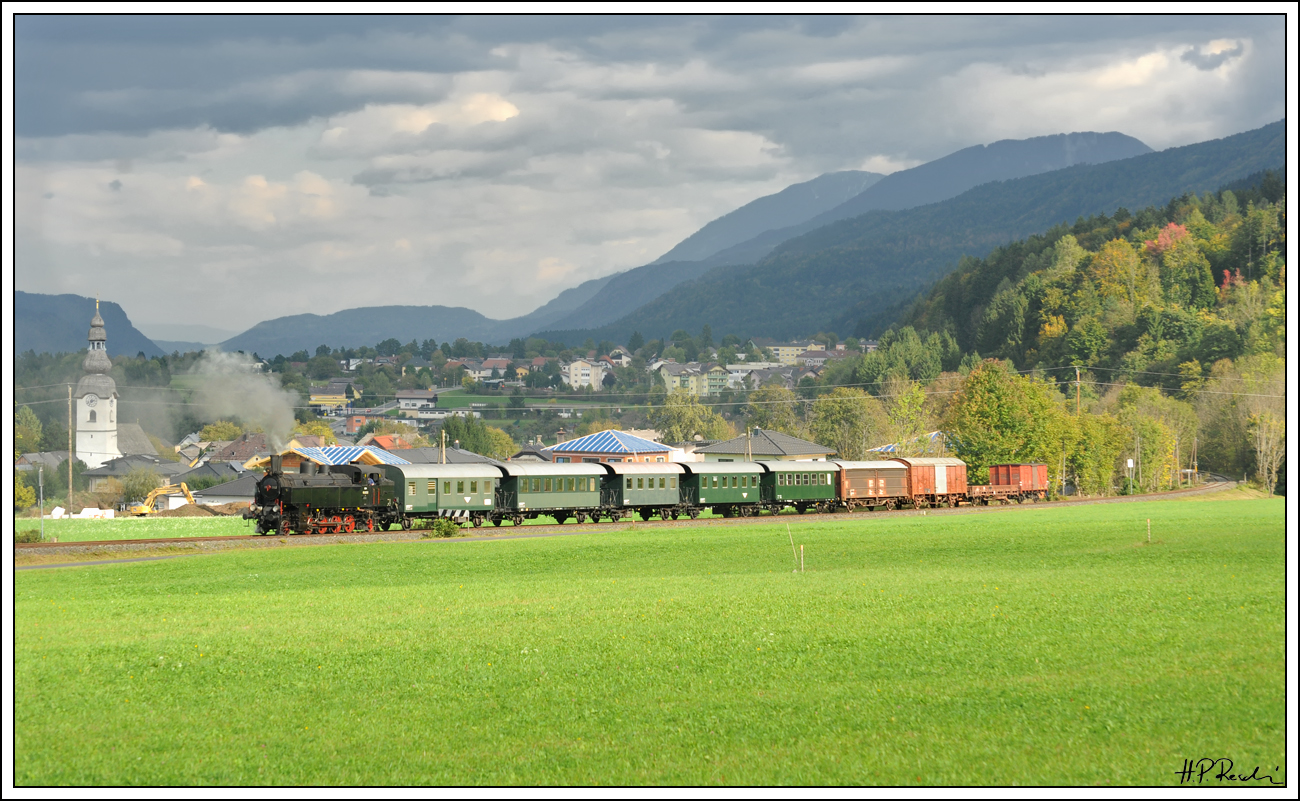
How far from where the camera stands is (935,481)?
7569 centimetres

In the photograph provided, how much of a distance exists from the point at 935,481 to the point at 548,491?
31.8 meters

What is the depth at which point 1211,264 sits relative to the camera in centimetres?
17338

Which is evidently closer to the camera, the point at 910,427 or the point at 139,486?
the point at 139,486

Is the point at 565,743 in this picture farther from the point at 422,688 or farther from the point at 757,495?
the point at 757,495

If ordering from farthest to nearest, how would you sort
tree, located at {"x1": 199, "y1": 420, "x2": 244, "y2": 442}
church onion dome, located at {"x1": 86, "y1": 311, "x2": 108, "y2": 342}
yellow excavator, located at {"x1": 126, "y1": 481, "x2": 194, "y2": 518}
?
tree, located at {"x1": 199, "y1": 420, "x2": 244, "y2": 442}, church onion dome, located at {"x1": 86, "y1": 311, "x2": 108, "y2": 342}, yellow excavator, located at {"x1": 126, "y1": 481, "x2": 194, "y2": 518}

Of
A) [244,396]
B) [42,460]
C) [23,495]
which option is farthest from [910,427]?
[42,460]

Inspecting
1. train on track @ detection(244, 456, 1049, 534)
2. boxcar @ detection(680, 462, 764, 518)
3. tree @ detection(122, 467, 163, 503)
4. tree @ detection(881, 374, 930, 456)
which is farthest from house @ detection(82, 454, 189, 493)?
boxcar @ detection(680, 462, 764, 518)

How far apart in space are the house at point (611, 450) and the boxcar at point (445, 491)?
50831 mm

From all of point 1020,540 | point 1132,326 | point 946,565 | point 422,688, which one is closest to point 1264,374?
point 1132,326

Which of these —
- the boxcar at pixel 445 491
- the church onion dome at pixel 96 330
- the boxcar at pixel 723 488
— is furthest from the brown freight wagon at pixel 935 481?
the church onion dome at pixel 96 330

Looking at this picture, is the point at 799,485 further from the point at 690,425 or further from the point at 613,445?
the point at 690,425

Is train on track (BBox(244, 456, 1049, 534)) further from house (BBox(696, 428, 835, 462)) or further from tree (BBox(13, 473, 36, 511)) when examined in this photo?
tree (BBox(13, 473, 36, 511))
